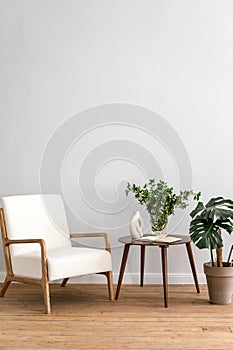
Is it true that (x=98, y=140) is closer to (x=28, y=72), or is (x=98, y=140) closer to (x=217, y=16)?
(x=28, y=72)

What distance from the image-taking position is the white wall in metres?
4.75

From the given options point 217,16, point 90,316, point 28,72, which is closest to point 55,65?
point 28,72

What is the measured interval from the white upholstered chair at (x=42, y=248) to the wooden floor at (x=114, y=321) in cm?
18

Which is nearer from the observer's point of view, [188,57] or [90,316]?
[90,316]

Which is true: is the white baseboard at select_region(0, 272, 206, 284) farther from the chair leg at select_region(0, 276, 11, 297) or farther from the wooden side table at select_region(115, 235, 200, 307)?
the chair leg at select_region(0, 276, 11, 297)

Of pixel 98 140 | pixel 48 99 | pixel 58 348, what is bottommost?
pixel 58 348

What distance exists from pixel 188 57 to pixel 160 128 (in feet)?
2.11

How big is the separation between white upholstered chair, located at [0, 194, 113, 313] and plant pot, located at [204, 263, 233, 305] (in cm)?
74

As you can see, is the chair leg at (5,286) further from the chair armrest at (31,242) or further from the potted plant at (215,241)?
the potted plant at (215,241)

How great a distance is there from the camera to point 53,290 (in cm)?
454

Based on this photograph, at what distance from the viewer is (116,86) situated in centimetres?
480

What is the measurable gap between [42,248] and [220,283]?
1.29m

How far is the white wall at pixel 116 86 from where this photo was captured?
187 inches

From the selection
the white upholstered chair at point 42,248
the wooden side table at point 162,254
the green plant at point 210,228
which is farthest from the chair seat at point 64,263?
the green plant at point 210,228
